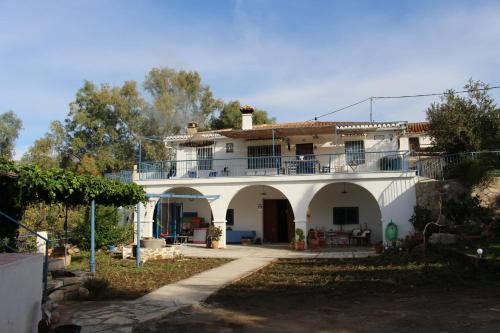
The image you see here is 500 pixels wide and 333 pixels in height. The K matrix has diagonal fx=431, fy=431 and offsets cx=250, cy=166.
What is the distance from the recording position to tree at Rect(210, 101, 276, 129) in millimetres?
37062

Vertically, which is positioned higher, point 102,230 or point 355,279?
point 102,230

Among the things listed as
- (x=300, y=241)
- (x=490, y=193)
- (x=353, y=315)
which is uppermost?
(x=490, y=193)

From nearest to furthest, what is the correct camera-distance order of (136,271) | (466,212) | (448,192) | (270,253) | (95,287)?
(95,287)
(136,271)
(466,212)
(448,192)
(270,253)

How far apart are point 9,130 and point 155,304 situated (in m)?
47.3

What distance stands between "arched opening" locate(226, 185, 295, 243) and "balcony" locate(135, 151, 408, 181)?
3.86 ft

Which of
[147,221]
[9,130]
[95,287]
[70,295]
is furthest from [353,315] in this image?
[9,130]

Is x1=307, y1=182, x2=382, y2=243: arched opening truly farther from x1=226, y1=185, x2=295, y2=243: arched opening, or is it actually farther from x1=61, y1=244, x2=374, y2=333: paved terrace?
x1=61, y1=244, x2=374, y2=333: paved terrace

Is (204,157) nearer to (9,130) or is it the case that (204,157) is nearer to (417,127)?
(417,127)

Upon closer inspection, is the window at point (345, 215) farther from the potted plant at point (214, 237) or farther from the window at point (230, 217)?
the potted plant at point (214, 237)

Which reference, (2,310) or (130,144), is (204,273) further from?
(130,144)

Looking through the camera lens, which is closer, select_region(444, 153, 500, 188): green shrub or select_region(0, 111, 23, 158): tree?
select_region(444, 153, 500, 188): green shrub

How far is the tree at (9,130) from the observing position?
46506mm

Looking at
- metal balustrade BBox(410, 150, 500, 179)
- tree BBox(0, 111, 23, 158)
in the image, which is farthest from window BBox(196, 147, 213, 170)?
tree BBox(0, 111, 23, 158)

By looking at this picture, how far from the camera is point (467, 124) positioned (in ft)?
65.9
